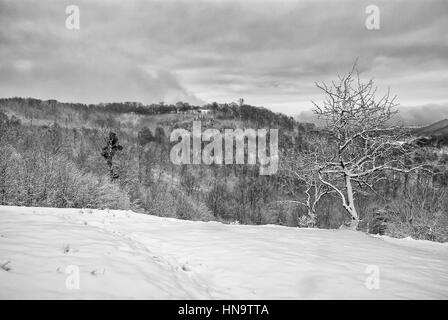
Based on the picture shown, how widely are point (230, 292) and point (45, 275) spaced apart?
3116 millimetres

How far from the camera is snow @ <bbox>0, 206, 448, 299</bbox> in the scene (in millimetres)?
5598

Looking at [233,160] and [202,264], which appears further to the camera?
[233,160]

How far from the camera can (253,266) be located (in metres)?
7.57

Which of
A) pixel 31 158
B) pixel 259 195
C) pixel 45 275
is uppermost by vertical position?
pixel 31 158

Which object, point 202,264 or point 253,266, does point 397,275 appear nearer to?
point 253,266

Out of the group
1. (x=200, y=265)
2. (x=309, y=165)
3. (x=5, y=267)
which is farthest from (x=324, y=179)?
(x=5, y=267)

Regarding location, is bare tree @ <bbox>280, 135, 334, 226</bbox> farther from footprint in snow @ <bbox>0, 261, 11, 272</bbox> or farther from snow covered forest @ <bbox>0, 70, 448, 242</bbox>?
footprint in snow @ <bbox>0, 261, 11, 272</bbox>

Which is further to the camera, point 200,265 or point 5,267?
point 200,265

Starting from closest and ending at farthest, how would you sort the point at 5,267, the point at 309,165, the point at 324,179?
the point at 5,267, the point at 309,165, the point at 324,179

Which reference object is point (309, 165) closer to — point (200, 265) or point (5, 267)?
point (200, 265)

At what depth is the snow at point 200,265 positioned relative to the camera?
18.4 ft

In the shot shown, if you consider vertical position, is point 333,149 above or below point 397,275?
above

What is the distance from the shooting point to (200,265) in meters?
7.72
